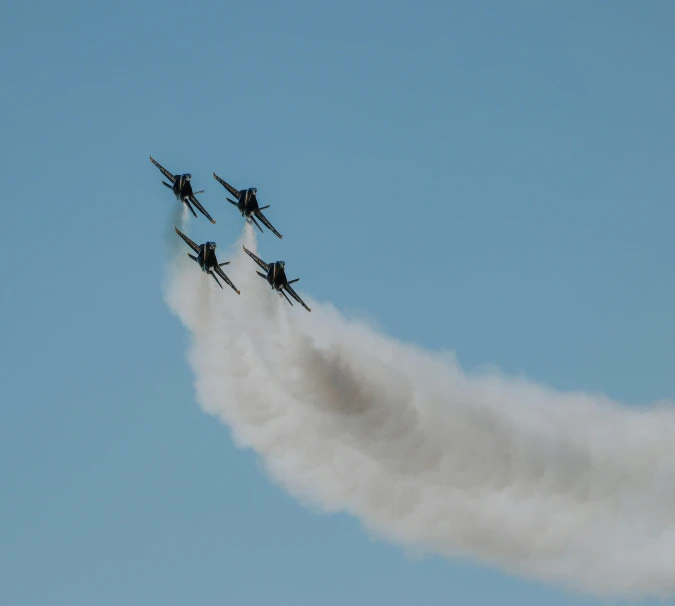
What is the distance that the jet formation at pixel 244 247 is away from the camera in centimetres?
13575

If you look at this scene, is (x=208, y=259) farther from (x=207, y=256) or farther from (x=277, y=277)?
(x=277, y=277)

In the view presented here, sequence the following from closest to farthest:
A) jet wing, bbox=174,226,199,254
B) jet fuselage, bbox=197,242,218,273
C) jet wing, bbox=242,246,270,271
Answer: jet fuselage, bbox=197,242,218,273 < jet wing, bbox=174,226,199,254 < jet wing, bbox=242,246,270,271

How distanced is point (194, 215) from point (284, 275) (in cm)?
893

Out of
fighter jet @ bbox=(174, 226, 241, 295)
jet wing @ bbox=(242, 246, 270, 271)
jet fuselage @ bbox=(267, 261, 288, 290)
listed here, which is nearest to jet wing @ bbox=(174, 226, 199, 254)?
fighter jet @ bbox=(174, 226, 241, 295)

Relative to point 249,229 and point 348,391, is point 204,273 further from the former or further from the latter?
point 348,391

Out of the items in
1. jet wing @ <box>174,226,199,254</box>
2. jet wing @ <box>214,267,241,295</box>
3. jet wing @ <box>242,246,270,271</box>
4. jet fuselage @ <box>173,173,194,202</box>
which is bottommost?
jet wing @ <box>214,267,241,295</box>

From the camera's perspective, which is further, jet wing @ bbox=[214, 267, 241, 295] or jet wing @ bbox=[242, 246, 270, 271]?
jet wing @ bbox=[242, 246, 270, 271]

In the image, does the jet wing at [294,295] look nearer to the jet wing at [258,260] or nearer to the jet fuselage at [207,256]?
the jet wing at [258,260]

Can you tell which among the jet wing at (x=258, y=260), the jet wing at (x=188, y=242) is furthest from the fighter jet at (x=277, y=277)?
the jet wing at (x=188, y=242)

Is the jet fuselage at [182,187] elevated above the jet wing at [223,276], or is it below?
above

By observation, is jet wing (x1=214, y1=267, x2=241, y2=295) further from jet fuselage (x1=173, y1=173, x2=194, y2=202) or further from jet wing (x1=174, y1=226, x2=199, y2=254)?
jet fuselage (x1=173, y1=173, x2=194, y2=202)

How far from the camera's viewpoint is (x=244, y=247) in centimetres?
13988

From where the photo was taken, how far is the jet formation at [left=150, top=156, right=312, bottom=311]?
5344 inches

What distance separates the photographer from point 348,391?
144 meters
